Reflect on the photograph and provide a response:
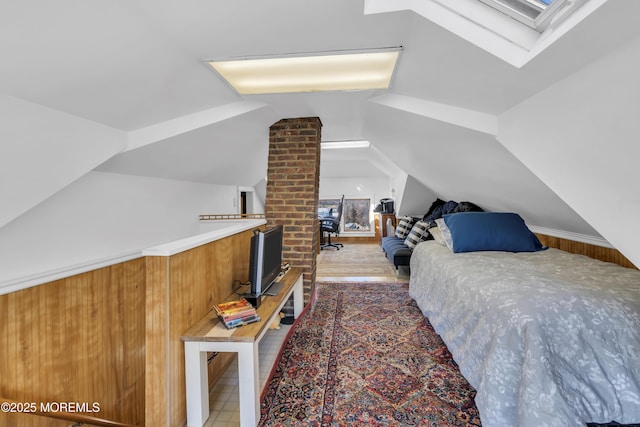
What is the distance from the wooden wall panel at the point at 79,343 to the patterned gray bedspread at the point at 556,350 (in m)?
2.65

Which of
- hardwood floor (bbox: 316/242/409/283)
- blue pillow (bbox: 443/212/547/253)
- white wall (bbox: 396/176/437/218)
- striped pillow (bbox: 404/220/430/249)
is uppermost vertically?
white wall (bbox: 396/176/437/218)

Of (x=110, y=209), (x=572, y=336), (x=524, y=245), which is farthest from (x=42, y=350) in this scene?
(x=524, y=245)

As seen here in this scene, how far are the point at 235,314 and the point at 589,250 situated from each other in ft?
10.1

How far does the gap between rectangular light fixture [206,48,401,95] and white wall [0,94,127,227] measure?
924 millimetres

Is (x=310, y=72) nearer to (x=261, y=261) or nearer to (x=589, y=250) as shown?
(x=261, y=261)

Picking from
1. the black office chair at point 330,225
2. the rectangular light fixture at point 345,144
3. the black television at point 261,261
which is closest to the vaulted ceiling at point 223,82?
the black television at point 261,261

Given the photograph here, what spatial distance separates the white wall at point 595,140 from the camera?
106 cm

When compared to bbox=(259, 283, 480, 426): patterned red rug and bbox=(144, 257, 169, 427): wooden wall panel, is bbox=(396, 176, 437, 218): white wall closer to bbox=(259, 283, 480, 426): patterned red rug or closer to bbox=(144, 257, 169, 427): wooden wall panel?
bbox=(259, 283, 480, 426): patterned red rug

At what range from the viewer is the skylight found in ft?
3.61

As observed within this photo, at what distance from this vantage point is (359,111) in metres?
2.84

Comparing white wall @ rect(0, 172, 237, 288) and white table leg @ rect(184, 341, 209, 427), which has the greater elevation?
white wall @ rect(0, 172, 237, 288)

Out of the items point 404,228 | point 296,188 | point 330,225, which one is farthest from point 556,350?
point 330,225

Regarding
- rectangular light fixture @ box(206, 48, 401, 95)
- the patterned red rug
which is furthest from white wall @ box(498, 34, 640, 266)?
the patterned red rug

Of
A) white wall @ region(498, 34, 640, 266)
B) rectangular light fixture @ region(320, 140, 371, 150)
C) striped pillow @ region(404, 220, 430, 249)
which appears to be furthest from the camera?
rectangular light fixture @ region(320, 140, 371, 150)
